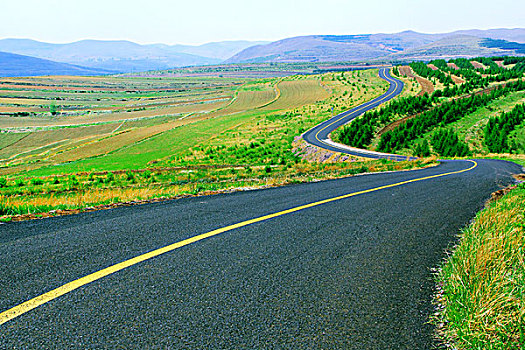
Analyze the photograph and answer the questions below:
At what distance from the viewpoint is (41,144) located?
207ft

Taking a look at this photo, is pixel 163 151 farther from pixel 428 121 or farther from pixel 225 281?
pixel 225 281

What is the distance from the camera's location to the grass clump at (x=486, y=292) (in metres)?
2.91

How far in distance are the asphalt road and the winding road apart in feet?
0.05

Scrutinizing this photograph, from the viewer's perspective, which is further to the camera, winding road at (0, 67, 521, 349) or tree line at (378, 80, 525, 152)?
tree line at (378, 80, 525, 152)

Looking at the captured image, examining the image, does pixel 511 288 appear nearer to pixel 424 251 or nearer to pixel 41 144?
pixel 424 251

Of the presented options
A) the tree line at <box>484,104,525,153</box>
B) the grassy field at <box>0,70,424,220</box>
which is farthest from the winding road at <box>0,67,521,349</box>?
the tree line at <box>484,104,525,153</box>

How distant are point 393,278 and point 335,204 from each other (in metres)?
3.75

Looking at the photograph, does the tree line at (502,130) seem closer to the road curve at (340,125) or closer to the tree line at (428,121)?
the tree line at (428,121)

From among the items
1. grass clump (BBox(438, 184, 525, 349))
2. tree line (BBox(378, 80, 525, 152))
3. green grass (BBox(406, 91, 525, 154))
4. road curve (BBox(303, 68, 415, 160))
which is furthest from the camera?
tree line (BBox(378, 80, 525, 152))

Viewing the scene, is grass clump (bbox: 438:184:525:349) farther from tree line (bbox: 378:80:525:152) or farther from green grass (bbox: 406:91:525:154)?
green grass (bbox: 406:91:525:154)

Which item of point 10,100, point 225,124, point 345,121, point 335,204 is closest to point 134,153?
point 225,124

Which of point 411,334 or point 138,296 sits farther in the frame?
point 138,296

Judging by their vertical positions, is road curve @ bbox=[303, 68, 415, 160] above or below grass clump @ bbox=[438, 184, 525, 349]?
below

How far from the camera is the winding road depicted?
3.02m
